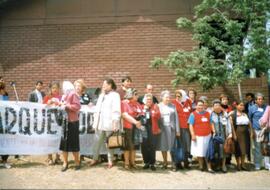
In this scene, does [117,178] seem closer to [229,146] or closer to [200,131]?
[200,131]

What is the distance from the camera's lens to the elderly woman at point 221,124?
9582 mm

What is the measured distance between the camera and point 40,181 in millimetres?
8016

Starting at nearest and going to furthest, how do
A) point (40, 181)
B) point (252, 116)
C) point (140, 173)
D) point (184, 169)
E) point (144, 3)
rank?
point (40, 181), point (140, 173), point (184, 169), point (252, 116), point (144, 3)

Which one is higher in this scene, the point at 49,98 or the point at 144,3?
the point at 144,3

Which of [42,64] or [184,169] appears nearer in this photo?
[184,169]

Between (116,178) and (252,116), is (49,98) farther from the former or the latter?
(252,116)

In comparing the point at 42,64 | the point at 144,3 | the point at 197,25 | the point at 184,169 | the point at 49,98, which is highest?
the point at 144,3

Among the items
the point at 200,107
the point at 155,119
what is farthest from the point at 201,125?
the point at 155,119

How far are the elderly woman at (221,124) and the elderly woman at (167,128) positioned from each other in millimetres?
874

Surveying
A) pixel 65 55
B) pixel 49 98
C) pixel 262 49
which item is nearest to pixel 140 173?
pixel 49 98

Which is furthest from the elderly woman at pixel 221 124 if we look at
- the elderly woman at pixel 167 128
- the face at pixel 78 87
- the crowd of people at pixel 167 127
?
the face at pixel 78 87

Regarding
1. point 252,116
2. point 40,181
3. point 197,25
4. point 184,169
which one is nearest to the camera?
point 40,181

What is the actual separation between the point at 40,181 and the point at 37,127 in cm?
A: 184

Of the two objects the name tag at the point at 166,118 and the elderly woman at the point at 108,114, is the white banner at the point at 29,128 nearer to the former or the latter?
the elderly woman at the point at 108,114
